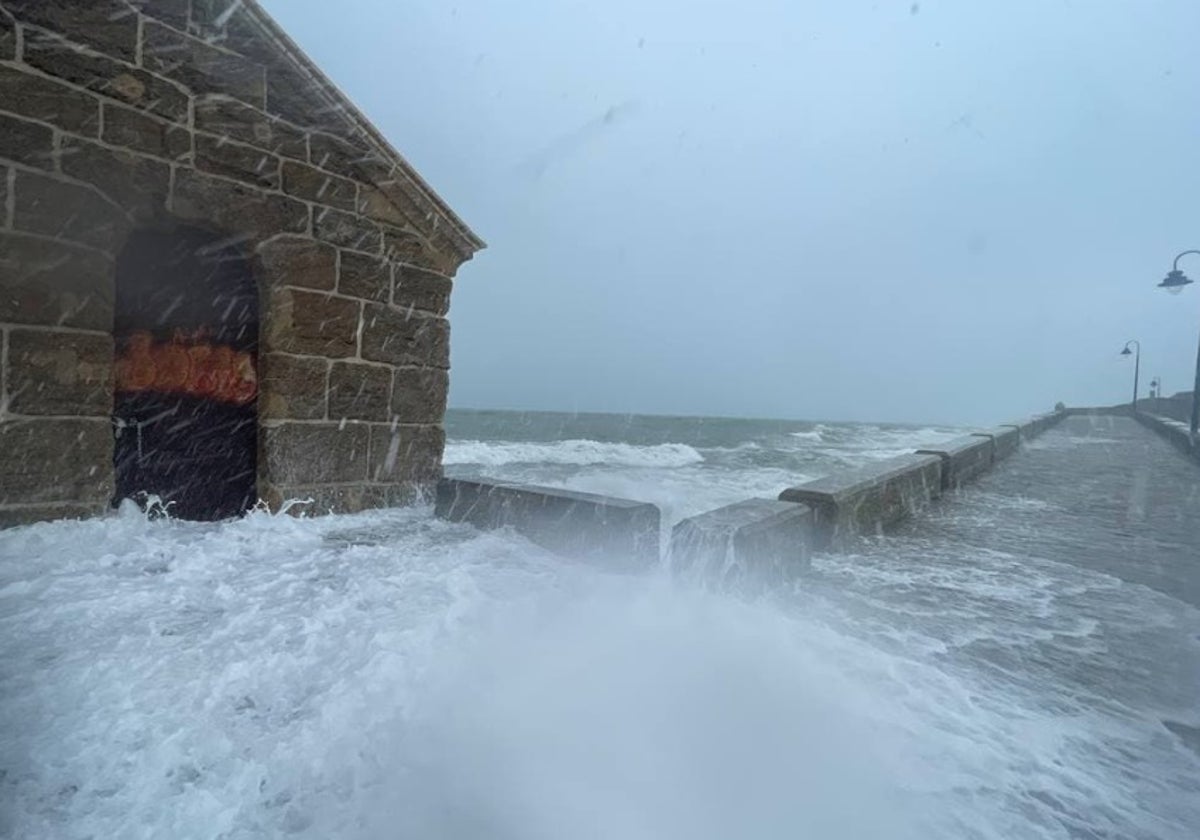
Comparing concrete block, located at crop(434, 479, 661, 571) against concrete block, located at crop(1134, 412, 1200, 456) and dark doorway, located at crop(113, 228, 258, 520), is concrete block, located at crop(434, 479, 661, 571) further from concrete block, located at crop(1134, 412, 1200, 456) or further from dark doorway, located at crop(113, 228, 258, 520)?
concrete block, located at crop(1134, 412, 1200, 456)

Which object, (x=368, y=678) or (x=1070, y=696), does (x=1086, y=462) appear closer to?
(x=1070, y=696)

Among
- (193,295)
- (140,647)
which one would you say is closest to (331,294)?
(193,295)

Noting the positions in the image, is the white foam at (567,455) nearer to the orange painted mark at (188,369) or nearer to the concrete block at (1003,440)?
the concrete block at (1003,440)

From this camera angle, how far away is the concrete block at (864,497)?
457cm

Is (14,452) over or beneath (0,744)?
over

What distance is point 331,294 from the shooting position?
443cm

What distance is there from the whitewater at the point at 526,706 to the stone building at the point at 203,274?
0.89 metres

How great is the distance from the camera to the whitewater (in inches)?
61.1

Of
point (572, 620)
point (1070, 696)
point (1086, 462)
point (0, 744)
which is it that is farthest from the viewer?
point (1086, 462)

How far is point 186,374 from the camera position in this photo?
13.9ft

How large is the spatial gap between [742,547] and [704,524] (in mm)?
312

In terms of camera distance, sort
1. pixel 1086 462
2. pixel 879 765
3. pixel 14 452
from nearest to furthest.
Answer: pixel 879 765, pixel 14 452, pixel 1086 462

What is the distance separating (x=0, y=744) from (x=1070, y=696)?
3642 millimetres

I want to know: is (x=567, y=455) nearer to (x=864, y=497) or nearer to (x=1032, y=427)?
(x=1032, y=427)
